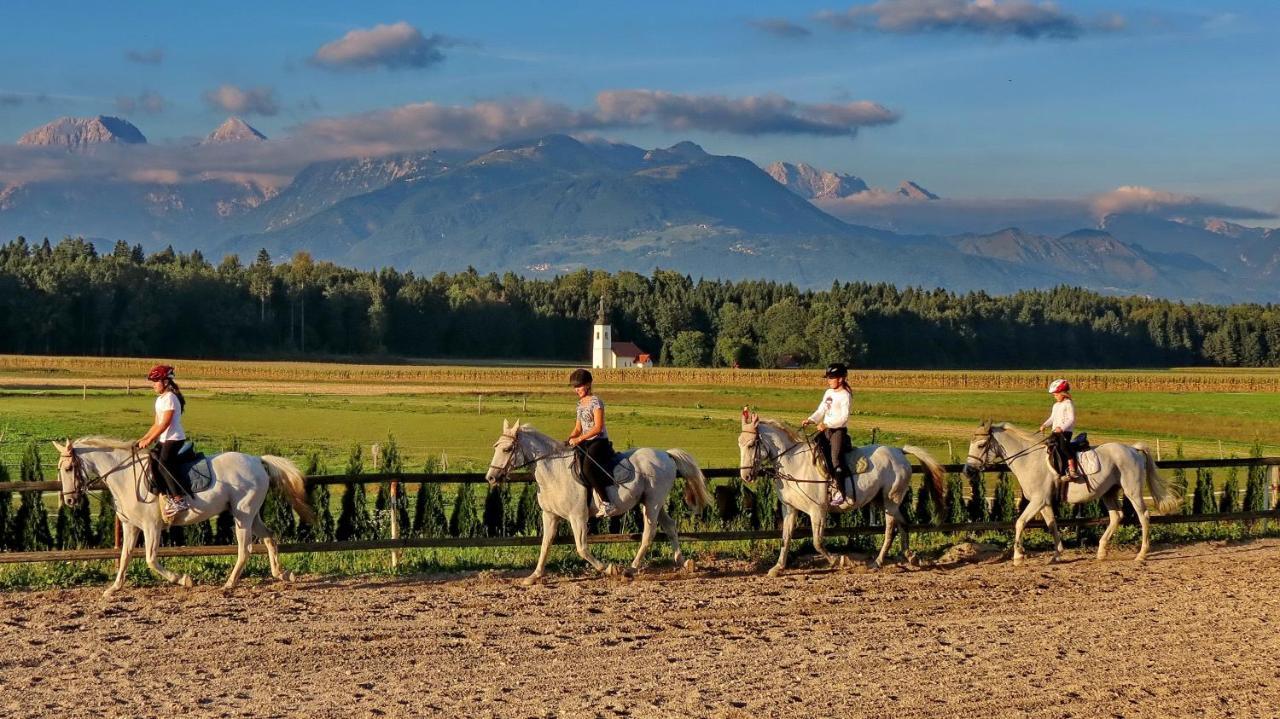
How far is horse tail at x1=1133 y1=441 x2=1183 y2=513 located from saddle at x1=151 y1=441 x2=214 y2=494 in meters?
12.3

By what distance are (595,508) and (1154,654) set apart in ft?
21.5

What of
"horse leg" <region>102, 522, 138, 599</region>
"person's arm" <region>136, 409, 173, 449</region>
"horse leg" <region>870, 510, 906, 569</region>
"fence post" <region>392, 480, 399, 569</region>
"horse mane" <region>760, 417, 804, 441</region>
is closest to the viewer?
"person's arm" <region>136, 409, 173, 449</region>

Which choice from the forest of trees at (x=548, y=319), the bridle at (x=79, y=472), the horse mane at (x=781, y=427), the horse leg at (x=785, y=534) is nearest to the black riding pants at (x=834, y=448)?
the horse mane at (x=781, y=427)

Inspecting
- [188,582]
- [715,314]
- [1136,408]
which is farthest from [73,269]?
[188,582]

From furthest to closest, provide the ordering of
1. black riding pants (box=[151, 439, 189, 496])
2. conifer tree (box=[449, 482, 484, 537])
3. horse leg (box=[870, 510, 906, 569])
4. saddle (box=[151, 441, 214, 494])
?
conifer tree (box=[449, 482, 484, 537])
horse leg (box=[870, 510, 906, 569])
saddle (box=[151, 441, 214, 494])
black riding pants (box=[151, 439, 189, 496])

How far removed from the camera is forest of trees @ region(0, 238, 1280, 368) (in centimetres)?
12038

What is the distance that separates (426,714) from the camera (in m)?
9.82

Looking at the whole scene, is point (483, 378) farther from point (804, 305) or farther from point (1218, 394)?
point (804, 305)

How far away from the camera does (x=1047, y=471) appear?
17.8m

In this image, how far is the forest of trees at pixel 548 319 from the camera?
120375mm

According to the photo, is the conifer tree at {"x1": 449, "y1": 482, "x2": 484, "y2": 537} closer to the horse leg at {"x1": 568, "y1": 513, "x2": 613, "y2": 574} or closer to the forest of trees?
the horse leg at {"x1": 568, "y1": 513, "x2": 613, "y2": 574}

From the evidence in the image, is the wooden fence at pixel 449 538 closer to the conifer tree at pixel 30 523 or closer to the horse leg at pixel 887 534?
the horse leg at pixel 887 534

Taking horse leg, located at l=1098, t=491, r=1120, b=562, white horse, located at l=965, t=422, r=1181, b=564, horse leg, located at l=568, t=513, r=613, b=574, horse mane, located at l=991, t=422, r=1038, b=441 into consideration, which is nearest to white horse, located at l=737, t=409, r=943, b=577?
white horse, located at l=965, t=422, r=1181, b=564

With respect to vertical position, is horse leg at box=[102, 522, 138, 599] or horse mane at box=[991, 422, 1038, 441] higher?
horse mane at box=[991, 422, 1038, 441]
